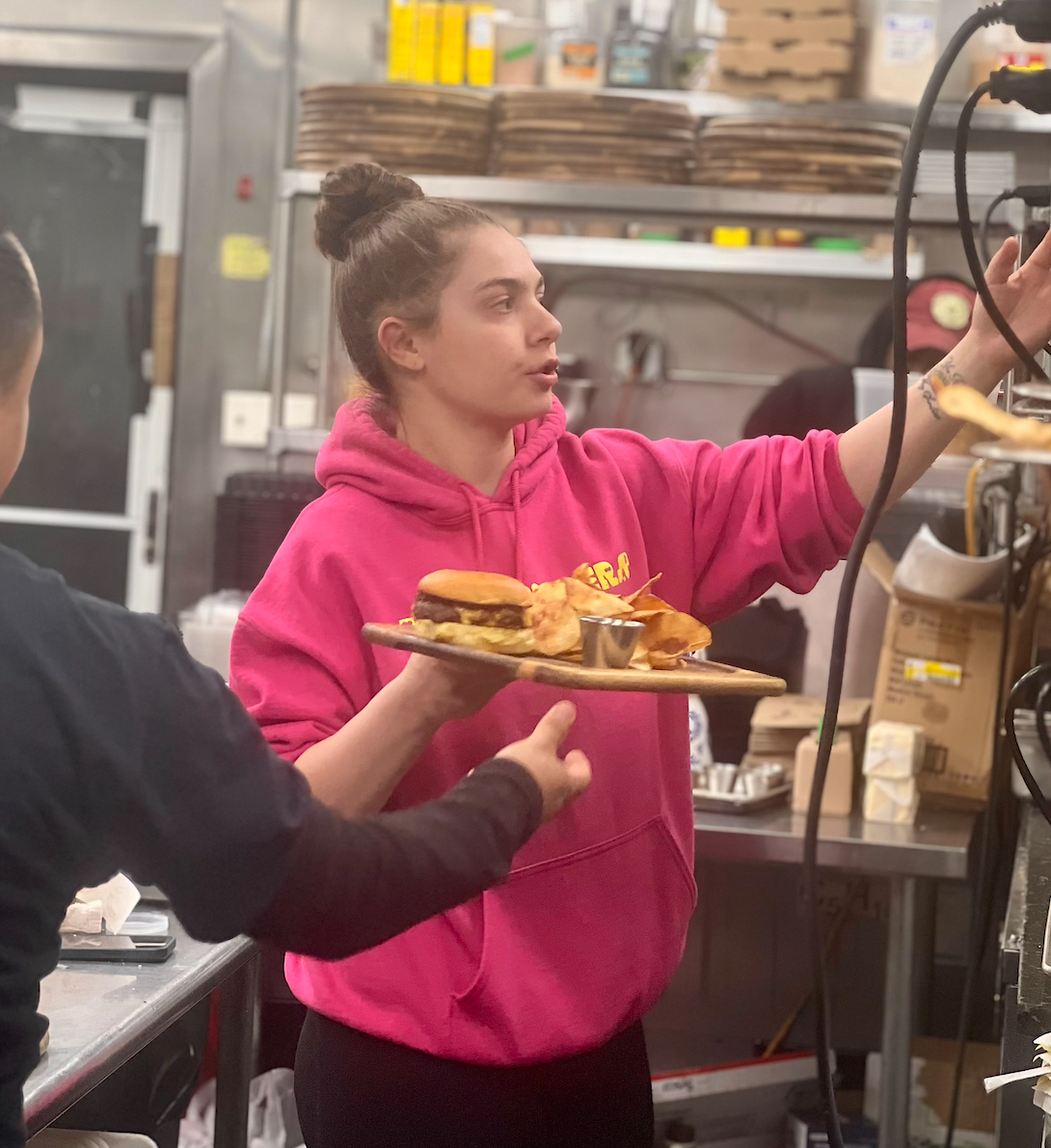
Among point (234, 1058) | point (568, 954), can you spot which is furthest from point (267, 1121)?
point (568, 954)

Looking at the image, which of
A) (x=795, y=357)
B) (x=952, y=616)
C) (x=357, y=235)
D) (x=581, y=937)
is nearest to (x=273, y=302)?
(x=795, y=357)

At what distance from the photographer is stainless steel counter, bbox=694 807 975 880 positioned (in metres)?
2.38

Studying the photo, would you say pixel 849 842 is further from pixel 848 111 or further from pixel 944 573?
pixel 848 111

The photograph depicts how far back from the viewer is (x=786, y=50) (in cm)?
377

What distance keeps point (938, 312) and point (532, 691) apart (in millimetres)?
2365

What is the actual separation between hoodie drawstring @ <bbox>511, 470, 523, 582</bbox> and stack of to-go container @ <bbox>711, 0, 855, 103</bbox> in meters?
2.63

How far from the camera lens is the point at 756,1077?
2729mm

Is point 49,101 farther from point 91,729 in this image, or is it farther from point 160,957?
point 91,729

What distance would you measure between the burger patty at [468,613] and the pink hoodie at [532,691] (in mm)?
133

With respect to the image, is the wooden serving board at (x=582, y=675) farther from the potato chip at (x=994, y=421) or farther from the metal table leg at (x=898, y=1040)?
the metal table leg at (x=898, y=1040)

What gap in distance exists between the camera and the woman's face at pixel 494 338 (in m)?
1.32

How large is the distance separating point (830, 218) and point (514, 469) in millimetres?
2176

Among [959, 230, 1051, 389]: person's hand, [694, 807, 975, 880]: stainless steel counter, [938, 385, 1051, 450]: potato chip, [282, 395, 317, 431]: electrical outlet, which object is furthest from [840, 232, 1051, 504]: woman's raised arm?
[282, 395, 317, 431]: electrical outlet

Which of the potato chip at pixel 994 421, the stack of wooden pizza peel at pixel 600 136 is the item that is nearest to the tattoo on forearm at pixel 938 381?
the potato chip at pixel 994 421
